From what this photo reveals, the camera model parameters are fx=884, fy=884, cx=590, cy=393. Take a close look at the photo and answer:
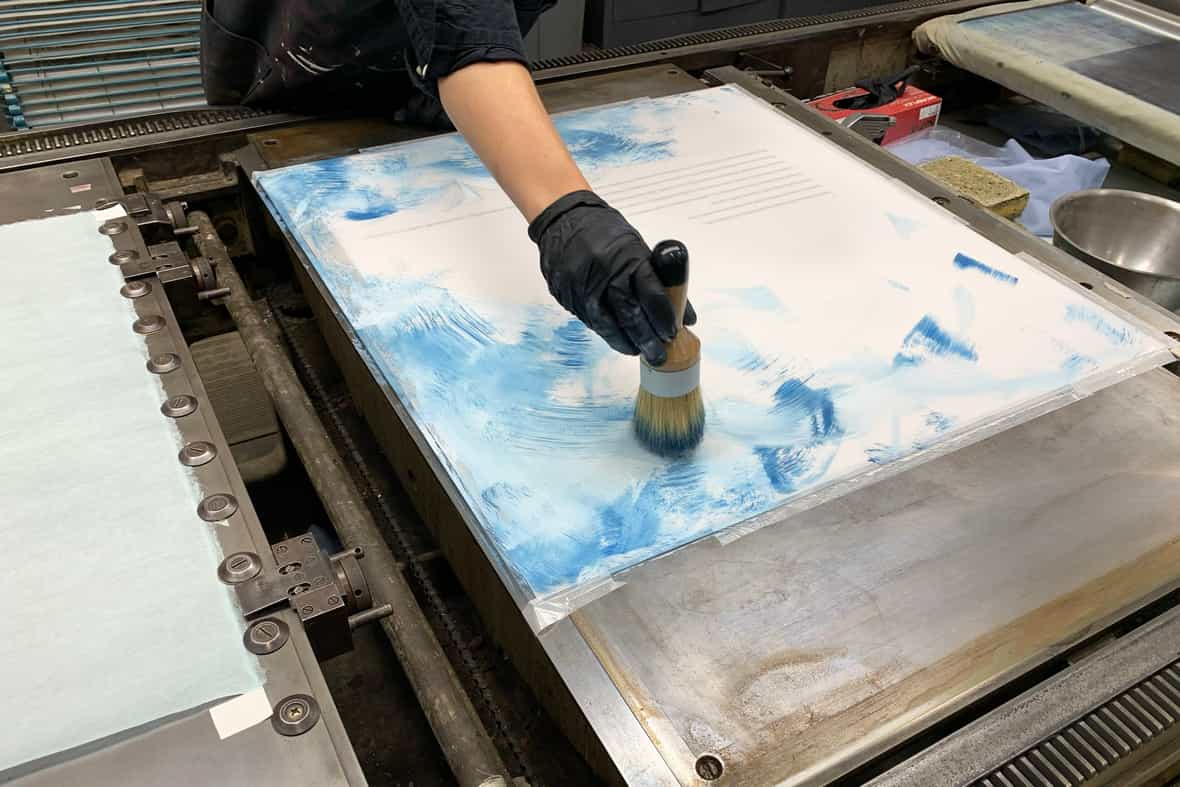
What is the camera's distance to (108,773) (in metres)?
0.60

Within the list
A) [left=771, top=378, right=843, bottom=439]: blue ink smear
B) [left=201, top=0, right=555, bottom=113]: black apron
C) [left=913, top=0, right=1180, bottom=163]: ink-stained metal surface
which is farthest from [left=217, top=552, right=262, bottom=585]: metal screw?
[left=913, top=0, right=1180, bottom=163]: ink-stained metal surface

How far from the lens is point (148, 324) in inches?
38.4

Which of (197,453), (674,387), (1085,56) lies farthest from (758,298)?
(1085,56)

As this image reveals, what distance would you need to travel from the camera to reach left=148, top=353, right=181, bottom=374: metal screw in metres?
0.92

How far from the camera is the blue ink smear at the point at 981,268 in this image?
1137mm

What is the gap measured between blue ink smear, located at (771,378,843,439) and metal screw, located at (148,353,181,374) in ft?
2.08

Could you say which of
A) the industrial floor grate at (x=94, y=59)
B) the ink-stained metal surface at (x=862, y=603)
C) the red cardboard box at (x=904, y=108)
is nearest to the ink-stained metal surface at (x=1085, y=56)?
the red cardboard box at (x=904, y=108)

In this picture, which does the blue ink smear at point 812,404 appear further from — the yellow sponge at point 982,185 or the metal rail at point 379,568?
the yellow sponge at point 982,185

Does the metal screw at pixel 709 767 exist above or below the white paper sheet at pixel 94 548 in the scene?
below

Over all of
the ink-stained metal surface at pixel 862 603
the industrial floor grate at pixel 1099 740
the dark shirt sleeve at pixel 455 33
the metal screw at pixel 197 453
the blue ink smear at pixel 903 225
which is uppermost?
the dark shirt sleeve at pixel 455 33

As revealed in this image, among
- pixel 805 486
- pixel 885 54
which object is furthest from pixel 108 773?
pixel 885 54

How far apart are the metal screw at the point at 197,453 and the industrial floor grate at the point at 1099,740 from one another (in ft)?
2.31

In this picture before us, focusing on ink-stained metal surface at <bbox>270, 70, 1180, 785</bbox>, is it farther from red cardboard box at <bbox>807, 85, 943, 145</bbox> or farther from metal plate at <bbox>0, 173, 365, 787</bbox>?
red cardboard box at <bbox>807, 85, 943, 145</bbox>

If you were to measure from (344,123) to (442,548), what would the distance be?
0.85 meters
